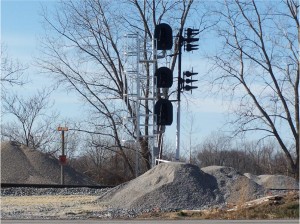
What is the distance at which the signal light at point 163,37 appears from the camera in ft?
98.9

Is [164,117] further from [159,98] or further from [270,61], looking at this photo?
[270,61]

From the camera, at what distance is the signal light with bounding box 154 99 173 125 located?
28.9 meters

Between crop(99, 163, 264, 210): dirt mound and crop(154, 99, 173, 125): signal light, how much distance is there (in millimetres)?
3620

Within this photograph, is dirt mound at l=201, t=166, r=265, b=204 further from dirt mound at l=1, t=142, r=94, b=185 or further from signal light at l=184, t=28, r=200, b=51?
dirt mound at l=1, t=142, r=94, b=185

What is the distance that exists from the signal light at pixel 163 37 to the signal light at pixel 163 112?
9.23 feet

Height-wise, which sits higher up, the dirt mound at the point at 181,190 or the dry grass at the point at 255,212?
the dirt mound at the point at 181,190

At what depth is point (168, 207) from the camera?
2242 centimetres

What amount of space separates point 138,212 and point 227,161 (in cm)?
5111

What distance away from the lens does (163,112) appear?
29.0 meters

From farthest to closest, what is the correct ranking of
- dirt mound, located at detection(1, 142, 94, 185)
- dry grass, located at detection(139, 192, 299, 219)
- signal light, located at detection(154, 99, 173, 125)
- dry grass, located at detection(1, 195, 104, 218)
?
dirt mound, located at detection(1, 142, 94, 185)
signal light, located at detection(154, 99, 173, 125)
dry grass, located at detection(1, 195, 104, 218)
dry grass, located at detection(139, 192, 299, 219)

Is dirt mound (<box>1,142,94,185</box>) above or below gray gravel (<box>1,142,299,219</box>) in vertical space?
above

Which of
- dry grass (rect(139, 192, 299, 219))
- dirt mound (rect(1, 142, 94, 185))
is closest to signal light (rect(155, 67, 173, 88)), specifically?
dry grass (rect(139, 192, 299, 219))

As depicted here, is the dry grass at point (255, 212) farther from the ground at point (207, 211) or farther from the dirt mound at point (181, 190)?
the dirt mound at point (181, 190)

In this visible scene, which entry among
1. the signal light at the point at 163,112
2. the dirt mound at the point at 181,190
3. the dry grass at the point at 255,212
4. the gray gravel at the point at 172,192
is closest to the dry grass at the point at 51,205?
the gray gravel at the point at 172,192
